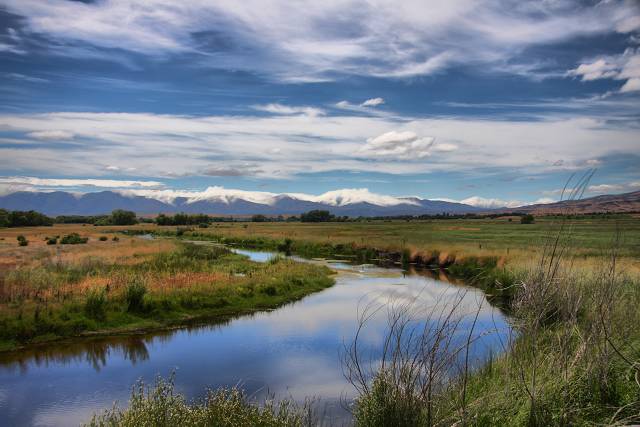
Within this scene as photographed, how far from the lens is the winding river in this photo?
12.6m

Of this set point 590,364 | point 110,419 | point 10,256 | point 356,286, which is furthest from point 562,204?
point 10,256

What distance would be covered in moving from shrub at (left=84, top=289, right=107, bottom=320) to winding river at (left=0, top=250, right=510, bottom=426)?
194 centimetres

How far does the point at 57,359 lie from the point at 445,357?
49.0 feet

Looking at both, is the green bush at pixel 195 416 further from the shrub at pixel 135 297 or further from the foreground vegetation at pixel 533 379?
the shrub at pixel 135 297

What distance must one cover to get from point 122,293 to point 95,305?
71.5 inches

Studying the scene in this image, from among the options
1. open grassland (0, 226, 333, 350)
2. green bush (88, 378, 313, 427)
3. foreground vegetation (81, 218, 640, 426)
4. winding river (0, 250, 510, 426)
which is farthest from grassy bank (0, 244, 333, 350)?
foreground vegetation (81, 218, 640, 426)

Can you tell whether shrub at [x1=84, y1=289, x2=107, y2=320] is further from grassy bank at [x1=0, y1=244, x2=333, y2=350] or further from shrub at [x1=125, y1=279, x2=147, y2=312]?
shrub at [x1=125, y1=279, x2=147, y2=312]

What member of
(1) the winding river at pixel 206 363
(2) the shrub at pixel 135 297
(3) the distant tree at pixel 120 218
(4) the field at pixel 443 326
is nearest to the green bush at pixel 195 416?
(4) the field at pixel 443 326

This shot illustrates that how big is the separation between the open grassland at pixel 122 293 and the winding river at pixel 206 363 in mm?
1210

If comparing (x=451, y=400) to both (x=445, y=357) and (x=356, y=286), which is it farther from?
(x=356, y=286)

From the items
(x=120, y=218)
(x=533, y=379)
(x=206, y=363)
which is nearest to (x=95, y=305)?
(x=206, y=363)

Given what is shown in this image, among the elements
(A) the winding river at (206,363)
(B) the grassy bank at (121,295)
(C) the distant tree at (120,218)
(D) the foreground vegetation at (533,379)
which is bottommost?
(A) the winding river at (206,363)

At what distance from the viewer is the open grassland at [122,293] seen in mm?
19359

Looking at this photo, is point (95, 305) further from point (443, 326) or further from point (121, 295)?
point (443, 326)
